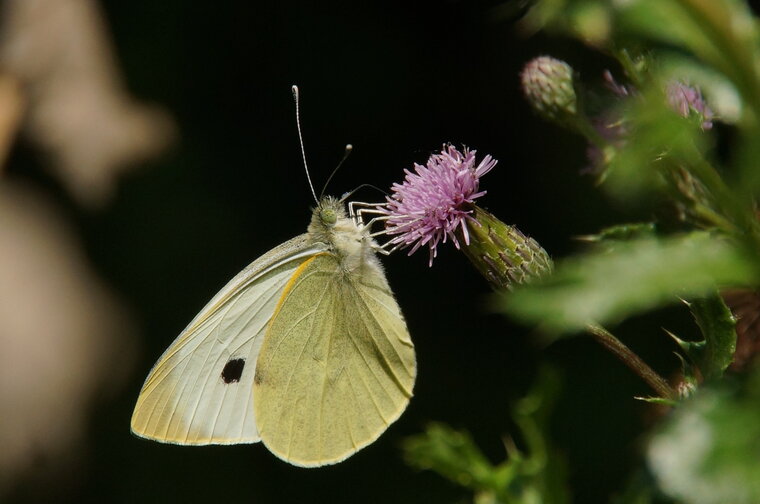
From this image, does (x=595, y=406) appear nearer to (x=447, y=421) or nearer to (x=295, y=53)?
(x=447, y=421)

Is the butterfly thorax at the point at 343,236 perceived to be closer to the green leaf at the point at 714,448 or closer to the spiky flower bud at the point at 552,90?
the spiky flower bud at the point at 552,90

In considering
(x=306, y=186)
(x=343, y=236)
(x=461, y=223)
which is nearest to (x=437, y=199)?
(x=461, y=223)

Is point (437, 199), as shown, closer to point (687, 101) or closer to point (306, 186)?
point (687, 101)

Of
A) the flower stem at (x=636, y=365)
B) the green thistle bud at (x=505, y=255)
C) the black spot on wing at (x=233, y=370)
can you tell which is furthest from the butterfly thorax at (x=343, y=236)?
the flower stem at (x=636, y=365)

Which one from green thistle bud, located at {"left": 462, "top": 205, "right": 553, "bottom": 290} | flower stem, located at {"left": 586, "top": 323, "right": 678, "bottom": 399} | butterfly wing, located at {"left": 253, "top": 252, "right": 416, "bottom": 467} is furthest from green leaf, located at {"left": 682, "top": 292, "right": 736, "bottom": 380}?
butterfly wing, located at {"left": 253, "top": 252, "right": 416, "bottom": 467}

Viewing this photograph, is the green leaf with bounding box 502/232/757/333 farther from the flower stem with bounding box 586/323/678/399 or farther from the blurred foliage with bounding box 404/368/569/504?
A: the flower stem with bounding box 586/323/678/399

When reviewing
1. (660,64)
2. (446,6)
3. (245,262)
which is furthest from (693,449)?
(245,262)
